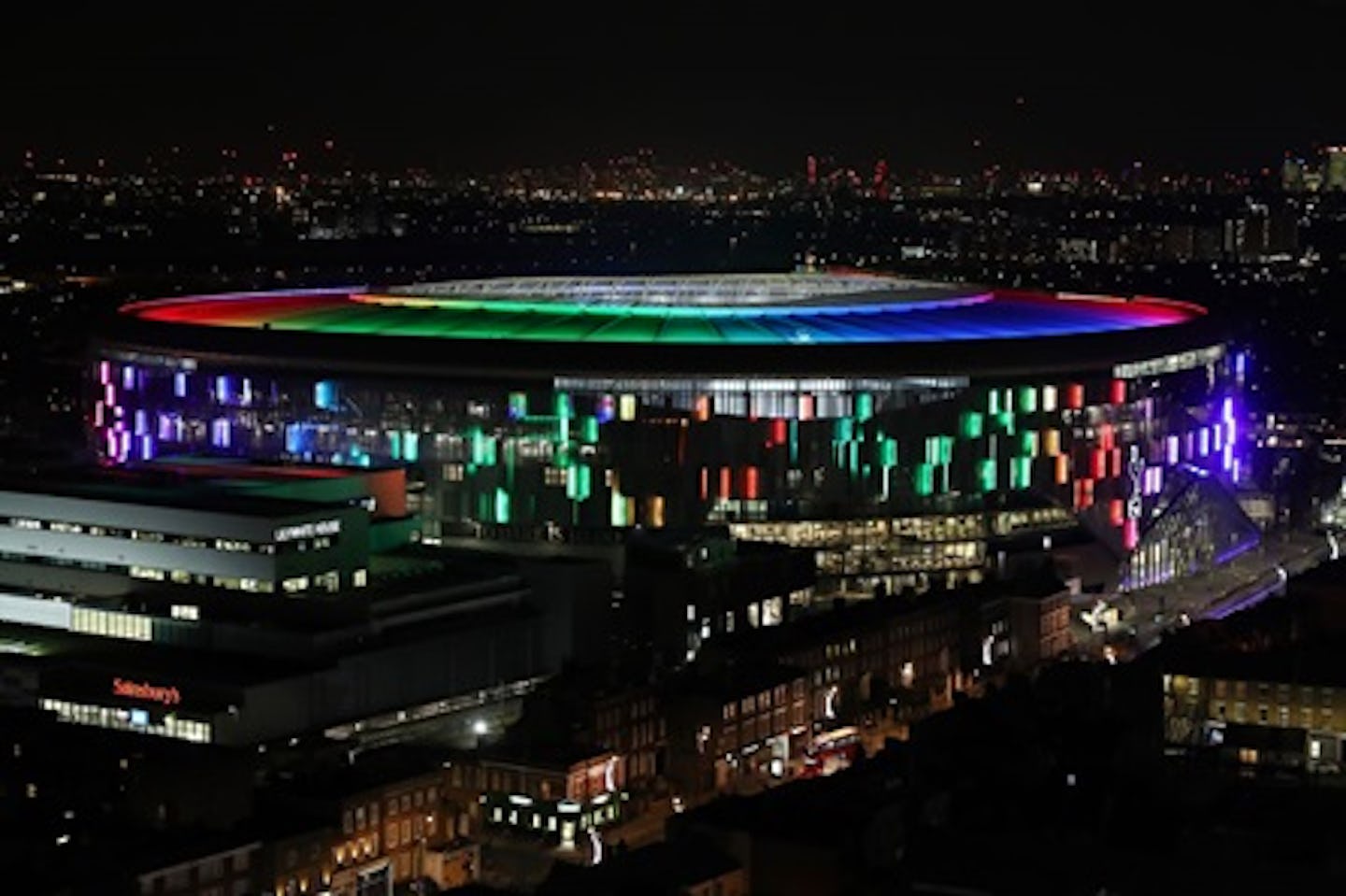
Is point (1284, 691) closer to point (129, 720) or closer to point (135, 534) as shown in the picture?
point (129, 720)

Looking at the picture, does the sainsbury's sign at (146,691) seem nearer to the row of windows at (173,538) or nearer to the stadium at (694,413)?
the row of windows at (173,538)

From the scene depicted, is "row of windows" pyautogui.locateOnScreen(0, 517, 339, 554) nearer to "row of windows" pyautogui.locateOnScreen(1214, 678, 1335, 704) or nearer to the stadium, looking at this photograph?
the stadium

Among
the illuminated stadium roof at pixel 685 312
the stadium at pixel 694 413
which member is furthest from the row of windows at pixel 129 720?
the illuminated stadium roof at pixel 685 312

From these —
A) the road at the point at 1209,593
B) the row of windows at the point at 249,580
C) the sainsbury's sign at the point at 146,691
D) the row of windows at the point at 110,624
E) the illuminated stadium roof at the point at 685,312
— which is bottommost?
the road at the point at 1209,593

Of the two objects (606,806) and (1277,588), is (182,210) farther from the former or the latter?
(606,806)

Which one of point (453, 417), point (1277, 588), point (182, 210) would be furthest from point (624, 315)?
point (182, 210)

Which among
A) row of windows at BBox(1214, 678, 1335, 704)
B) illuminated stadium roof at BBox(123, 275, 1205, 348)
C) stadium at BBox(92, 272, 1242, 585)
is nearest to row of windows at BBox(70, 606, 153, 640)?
stadium at BBox(92, 272, 1242, 585)
